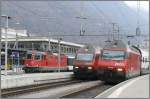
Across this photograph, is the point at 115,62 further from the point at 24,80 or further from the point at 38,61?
the point at 38,61

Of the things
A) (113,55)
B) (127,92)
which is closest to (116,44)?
(113,55)

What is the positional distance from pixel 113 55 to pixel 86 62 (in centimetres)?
652

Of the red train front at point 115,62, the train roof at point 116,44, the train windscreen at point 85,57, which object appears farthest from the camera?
the train windscreen at point 85,57

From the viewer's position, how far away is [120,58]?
31094mm

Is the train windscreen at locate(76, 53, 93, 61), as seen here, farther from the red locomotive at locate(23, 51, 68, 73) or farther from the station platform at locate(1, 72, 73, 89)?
the red locomotive at locate(23, 51, 68, 73)

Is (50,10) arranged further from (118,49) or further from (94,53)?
(118,49)

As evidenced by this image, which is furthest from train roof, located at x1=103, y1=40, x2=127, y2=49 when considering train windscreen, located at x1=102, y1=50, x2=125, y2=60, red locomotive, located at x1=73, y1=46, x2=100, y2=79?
red locomotive, located at x1=73, y1=46, x2=100, y2=79

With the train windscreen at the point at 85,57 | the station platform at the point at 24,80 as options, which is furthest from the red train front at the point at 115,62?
the train windscreen at the point at 85,57

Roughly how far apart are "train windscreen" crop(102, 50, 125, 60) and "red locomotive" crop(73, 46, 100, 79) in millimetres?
5936

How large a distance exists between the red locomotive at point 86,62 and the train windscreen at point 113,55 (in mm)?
5936

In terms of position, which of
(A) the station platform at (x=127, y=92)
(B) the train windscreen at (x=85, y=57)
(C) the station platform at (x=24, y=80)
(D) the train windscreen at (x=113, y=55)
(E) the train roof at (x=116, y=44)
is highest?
(E) the train roof at (x=116, y=44)

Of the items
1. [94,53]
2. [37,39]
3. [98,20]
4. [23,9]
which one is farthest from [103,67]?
[37,39]

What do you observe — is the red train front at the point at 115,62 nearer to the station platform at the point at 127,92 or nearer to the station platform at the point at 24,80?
the station platform at the point at 24,80

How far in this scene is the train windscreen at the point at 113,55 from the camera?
31172 mm
